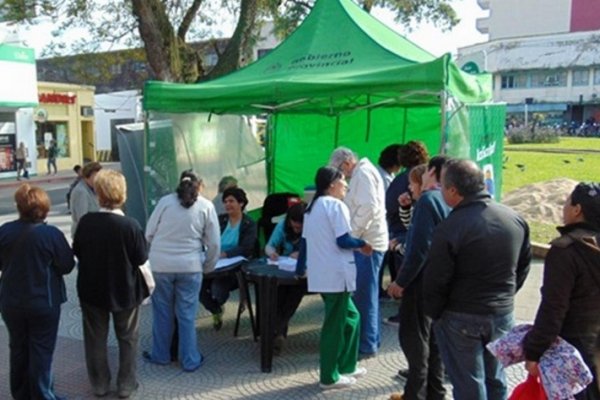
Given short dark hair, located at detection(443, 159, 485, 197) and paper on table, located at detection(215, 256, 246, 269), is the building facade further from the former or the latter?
short dark hair, located at detection(443, 159, 485, 197)

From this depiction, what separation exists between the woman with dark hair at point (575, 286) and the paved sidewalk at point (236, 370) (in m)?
1.69

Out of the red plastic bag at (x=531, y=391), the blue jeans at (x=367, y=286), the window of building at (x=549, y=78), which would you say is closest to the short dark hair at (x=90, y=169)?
the blue jeans at (x=367, y=286)

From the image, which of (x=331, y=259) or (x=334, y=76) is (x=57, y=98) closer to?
(x=334, y=76)

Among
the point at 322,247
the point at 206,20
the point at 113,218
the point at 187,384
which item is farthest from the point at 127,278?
the point at 206,20

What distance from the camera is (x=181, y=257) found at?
14.3 ft

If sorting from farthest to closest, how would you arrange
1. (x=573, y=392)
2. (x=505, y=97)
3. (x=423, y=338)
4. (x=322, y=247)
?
(x=505, y=97) → (x=322, y=247) → (x=423, y=338) → (x=573, y=392)

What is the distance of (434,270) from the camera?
2.98 metres

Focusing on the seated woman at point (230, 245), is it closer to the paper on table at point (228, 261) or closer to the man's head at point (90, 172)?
the paper on table at point (228, 261)

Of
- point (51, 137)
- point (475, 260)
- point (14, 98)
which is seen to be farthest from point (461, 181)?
point (51, 137)

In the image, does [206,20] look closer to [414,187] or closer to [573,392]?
[414,187]

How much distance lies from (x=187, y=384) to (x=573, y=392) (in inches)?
110

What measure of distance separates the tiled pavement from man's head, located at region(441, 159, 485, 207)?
5.91 ft

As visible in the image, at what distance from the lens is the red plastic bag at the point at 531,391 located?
2.76 meters

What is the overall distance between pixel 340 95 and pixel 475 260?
287cm
